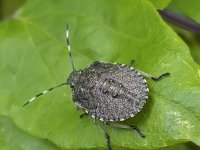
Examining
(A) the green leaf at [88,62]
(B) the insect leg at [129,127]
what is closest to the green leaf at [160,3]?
(A) the green leaf at [88,62]

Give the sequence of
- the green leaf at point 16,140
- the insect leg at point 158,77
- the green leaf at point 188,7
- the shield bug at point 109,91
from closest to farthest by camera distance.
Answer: the insect leg at point 158,77 → the shield bug at point 109,91 → the green leaf at point 188,7 → the green leaf at point 16,140

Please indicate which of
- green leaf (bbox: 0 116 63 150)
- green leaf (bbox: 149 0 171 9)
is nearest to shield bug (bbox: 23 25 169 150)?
green leaf (bbox: 149 0 171 9)

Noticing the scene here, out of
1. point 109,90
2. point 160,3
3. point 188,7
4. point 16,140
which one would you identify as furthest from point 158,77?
point 16,140

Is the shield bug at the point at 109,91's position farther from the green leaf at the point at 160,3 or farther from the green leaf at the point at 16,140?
the green leaf at the point at 16,140

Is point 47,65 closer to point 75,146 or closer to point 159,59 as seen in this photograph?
point 75,146

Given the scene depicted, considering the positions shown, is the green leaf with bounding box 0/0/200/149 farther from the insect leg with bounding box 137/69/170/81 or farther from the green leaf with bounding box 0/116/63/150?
the green leaf with bounding box 0/116/63/150

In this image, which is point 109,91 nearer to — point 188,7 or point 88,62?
point 88,62

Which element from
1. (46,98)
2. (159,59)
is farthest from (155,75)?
(46,98)
